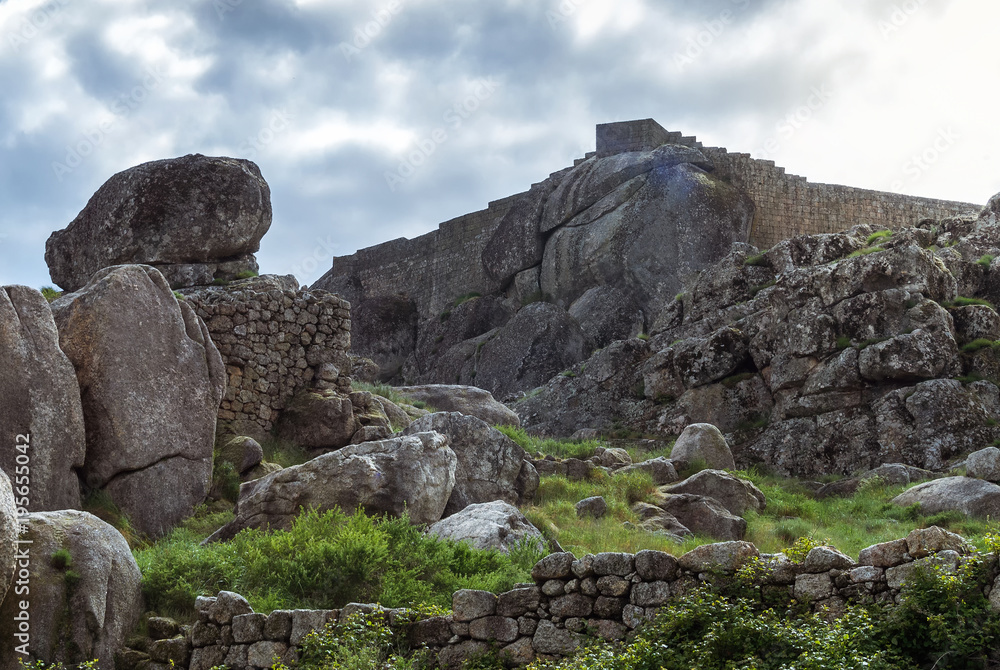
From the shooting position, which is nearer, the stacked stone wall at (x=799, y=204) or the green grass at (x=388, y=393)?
the green grass at (x=388, y=393)

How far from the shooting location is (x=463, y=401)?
2066 centimetres

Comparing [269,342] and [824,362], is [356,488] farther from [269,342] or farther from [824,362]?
[824,362]

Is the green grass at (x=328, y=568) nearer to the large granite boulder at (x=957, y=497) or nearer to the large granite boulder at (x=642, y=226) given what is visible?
the large granite boulder at (x=957, y=497)

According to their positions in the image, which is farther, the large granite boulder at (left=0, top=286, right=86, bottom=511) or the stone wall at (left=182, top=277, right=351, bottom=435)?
the stone wall at (left=182, top=277, right=351, bottom=435)

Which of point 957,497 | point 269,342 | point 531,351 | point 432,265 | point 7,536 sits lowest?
point 957,497

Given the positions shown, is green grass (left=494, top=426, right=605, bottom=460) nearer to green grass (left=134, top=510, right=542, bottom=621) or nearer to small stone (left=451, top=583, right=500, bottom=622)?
green grass (left=134, top=510, right=542, bottom=621)

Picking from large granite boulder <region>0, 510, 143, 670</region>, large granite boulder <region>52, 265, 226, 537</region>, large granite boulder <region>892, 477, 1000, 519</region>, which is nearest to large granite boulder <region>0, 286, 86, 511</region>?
large granite boulder <region>52, 265, 226, 537</region>

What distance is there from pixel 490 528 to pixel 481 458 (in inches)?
134

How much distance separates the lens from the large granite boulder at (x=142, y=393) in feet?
40.7

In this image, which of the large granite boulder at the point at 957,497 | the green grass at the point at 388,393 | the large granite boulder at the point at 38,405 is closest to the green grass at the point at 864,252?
the large granite boulder at the point at 957,497

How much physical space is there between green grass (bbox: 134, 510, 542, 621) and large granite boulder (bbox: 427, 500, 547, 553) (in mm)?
224

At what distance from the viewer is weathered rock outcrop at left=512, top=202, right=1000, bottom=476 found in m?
18.0

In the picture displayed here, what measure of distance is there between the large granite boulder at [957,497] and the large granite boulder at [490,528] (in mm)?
5655

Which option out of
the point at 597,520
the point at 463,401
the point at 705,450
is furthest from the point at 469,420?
the point at 463,401
